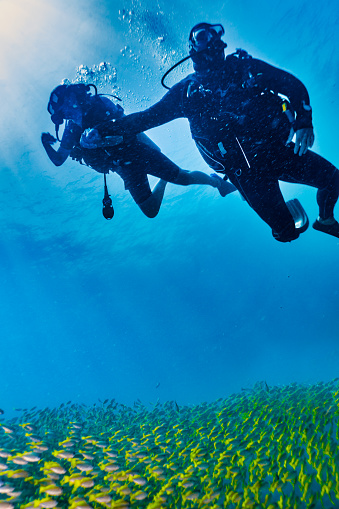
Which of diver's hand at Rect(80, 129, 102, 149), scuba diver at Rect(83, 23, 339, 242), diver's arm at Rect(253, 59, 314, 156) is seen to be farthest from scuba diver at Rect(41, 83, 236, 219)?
diver's arm at Rect(253, 59, 314, 156)

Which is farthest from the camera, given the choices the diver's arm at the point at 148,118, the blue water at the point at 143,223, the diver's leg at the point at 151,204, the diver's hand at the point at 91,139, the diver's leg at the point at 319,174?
the blue water at the point at 143,223

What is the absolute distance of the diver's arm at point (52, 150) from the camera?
493cm

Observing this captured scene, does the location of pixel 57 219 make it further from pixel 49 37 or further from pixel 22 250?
pixel 49 37

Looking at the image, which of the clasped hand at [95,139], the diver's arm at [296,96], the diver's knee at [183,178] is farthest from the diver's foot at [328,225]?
the clasped hand at [95,139]

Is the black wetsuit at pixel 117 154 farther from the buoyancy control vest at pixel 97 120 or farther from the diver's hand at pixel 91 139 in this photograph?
the diver's hand at pixel 91 139

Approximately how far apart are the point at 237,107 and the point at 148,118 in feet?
4.14

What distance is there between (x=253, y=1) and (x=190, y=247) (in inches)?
1059

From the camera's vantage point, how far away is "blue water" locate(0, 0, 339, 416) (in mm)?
9492

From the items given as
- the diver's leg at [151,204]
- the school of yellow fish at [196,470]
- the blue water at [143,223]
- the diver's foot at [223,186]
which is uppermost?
the blue water at [143,223]

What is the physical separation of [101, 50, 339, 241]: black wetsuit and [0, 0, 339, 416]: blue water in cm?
581

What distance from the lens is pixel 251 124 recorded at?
3.88 meters

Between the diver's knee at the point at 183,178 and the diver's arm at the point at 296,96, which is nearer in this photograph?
the diver's arm at the point at 296,96

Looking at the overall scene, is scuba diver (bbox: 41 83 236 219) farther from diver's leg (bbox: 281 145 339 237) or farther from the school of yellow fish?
the school of yellow fish

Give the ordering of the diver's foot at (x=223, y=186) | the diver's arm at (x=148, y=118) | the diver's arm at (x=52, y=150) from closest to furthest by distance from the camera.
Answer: the diver's arm at (x=148, y=118) → the diver's arm at (x=52, y=150) → the diver's foot at (x=223, y=186)
